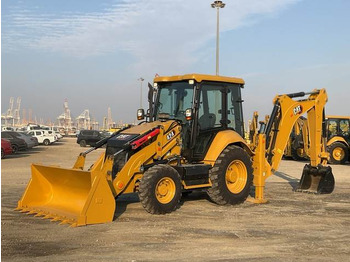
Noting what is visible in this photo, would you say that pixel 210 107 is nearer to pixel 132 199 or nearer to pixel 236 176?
pixel 236 176

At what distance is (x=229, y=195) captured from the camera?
9023mm

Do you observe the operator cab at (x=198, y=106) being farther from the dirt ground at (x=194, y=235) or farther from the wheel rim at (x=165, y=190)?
the dirt ground at (x=194, y=235)

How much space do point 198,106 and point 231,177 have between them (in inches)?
71.2

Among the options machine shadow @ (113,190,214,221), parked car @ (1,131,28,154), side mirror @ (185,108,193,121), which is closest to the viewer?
machine shadow @ (113,190,214,221)

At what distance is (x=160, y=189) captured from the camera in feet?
26.0

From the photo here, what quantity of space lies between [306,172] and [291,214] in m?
3.32

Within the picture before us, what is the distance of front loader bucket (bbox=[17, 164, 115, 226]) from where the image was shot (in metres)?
6.99

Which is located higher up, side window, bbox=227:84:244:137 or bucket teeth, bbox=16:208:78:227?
side window, bbox=227:84:244:137

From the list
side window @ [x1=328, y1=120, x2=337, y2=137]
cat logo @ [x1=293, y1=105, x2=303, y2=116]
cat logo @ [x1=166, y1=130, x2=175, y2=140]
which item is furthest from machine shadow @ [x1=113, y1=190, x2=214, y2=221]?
Result: side window @ [x1=328, y1=120, x2=337, y2=137]

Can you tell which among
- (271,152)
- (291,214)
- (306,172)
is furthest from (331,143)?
(291,214)

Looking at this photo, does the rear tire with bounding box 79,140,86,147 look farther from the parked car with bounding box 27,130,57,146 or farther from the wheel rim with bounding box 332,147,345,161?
the wheel rim with bounding box 332,147,345,161

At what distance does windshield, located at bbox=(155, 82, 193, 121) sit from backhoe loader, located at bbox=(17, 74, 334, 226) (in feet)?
0.08

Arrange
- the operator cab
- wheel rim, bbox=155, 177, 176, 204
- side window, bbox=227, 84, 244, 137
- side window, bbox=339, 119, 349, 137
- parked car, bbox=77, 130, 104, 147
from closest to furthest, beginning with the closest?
wheel rim, bbox=155, 177, 176, 204 < the operator cab < side window, bbox=227, 84, 244, 137 < side window, bbox=339, 119, 349, 137 < parked car, bbox=77, 130, 104, 147

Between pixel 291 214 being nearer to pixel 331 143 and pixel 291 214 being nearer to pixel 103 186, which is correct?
pixel 103 186
